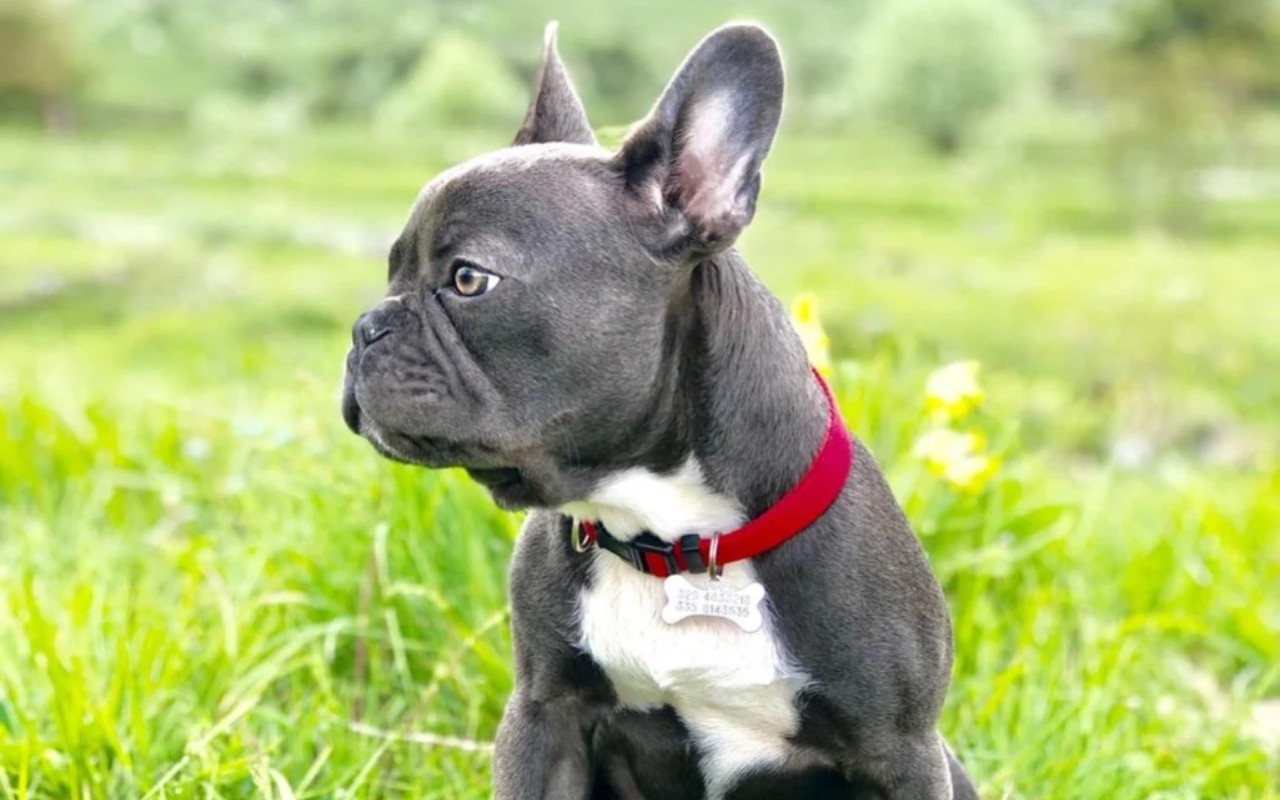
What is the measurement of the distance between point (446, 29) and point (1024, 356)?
21.8 ft

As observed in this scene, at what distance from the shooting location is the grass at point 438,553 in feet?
9.77

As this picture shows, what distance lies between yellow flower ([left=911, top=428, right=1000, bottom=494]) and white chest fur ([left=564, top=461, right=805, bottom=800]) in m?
1.24

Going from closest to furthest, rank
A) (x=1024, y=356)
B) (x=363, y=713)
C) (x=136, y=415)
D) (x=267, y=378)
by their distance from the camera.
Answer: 1. (x=363, y=713)
2. (x=136, y=415)
3. (x=267, y=378)
4. (x=1024, y=356)

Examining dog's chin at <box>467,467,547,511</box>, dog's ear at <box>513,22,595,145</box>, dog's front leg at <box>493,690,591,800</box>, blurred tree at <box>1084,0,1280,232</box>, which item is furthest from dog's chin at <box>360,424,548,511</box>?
blurred tree at <box>1084,0,1280,232</box>

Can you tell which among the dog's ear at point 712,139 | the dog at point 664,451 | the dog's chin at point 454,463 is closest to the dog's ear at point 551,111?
the dog at point 664,451

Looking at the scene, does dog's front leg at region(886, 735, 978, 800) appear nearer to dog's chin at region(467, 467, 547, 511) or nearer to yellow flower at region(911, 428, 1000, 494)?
dog's chin at region(467, 467, 547, 511)

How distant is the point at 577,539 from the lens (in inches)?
89.5

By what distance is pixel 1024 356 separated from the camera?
778 cm

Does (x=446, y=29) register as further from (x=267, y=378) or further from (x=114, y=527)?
(x=114, y=527)

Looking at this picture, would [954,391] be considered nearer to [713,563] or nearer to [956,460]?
[956,460]

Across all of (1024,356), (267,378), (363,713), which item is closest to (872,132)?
(1024,356)

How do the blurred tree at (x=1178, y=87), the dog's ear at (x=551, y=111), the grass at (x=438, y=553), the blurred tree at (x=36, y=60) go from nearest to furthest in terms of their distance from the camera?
the dog's ear at (x=551, y=111), the grass at (x=438, y=553), the blurred tree at (x=1178, y=87), the blurred tree at (x=36, y=60)

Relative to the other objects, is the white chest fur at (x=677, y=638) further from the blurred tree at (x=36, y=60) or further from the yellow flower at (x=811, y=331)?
the blurred tree at (x=36, y=60)

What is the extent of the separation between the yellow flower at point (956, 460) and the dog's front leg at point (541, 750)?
1.34m
